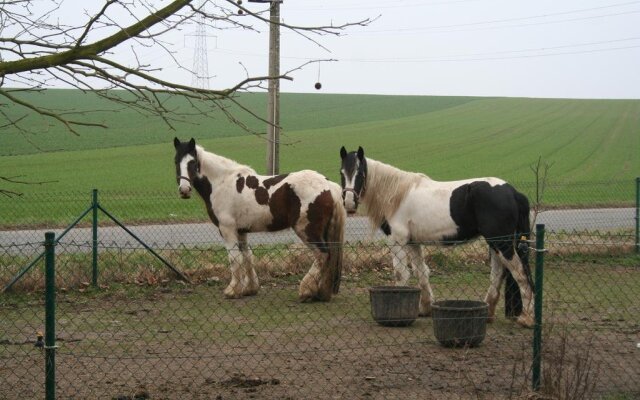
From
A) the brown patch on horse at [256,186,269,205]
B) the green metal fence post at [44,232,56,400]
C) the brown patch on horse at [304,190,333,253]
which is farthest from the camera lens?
the brown patch on horse at [256,186,269,205]

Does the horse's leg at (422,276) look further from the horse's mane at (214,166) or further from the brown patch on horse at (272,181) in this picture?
the horse's mane at (214,166)

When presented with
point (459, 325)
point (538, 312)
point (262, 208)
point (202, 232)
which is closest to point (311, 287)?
point (262, 208)

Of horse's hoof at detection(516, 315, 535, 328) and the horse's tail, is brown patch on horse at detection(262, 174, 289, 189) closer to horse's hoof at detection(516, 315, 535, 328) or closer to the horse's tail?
the horse's tail

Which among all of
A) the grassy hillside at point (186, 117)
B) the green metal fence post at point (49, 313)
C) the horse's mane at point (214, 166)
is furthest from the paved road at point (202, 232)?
the grassy hillside at point (186, 117)

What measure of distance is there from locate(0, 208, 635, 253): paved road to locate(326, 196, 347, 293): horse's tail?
2.89 m

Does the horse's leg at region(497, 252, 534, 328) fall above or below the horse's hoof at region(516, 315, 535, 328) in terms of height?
above

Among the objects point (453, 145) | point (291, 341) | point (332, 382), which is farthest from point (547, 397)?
point (453, 145)

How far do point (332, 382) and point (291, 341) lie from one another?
157 centimetres

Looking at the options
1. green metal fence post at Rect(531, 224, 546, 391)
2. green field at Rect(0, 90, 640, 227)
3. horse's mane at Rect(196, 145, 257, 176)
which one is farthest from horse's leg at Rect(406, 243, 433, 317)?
green field at Rect(0, 90, 640, 227)

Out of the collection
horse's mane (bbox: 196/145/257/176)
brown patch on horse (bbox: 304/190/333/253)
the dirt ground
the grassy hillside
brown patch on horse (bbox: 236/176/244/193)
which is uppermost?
the grassy hillside

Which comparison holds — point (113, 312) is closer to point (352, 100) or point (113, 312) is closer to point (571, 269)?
point (571, 269)

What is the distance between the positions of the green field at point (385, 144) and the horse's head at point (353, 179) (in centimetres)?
1108

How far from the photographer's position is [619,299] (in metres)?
10.6

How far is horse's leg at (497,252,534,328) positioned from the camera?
9.34m
